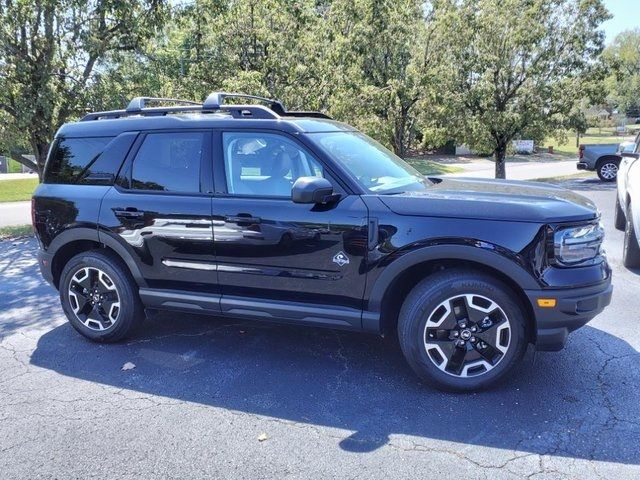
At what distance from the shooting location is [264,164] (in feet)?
13.2

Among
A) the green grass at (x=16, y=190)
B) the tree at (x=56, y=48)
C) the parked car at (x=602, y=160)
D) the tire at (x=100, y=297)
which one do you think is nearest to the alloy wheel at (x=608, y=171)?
the parked car at (x=602, y=160)

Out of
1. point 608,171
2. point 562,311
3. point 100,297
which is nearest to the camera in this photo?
point 562,311

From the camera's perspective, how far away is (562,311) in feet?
10.9

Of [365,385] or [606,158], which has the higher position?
[606,158]

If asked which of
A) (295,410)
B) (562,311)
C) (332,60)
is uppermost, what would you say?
(332,60)

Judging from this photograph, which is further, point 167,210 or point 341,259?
point 167,210

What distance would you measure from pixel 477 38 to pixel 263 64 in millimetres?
8205

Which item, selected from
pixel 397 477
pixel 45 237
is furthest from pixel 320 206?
pixel 45 237

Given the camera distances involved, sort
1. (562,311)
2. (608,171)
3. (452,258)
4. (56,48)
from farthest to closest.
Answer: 1. (608,171)
2. (56,48)
3. (452,258)
4. (562,311)

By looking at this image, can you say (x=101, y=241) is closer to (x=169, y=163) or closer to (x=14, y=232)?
(x=169, y=163)

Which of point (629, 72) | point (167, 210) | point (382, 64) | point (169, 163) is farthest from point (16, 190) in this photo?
point (629, 72)

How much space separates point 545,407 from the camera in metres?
3.39

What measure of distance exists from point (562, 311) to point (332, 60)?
10169 millimetres

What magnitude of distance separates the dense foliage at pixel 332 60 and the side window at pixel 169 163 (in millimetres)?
6349
